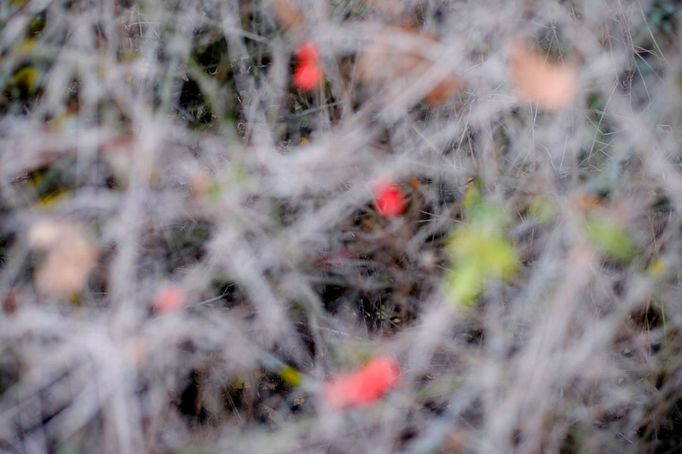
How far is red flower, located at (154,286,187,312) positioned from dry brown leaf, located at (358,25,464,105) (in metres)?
0.53

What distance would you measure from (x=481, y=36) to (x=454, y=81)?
0.29 feet

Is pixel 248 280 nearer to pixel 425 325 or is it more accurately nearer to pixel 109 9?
pixel 425 325

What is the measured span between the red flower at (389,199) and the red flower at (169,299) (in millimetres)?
394

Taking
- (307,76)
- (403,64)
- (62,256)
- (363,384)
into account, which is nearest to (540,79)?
(403,64)

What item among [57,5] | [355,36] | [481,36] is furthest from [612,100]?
[57,5]

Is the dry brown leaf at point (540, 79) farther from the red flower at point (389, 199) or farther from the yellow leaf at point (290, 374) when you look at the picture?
the yellow leaf at point (290, 374)

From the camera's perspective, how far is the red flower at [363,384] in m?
1.06

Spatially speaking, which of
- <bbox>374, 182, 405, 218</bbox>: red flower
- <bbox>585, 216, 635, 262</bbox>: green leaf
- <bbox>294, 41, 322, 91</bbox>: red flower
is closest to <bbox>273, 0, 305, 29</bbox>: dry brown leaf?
<bbox>294, 41, 322, 91</bbox>: red flower

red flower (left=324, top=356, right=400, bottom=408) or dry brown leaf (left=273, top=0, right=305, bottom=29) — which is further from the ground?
dry brown leaf (left=273, top=0, right=305, bottom=29)

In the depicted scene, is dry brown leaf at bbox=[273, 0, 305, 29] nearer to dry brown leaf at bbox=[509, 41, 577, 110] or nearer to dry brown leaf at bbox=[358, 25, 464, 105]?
dry brown leaf at bbox=[358, 25, 464, 105]

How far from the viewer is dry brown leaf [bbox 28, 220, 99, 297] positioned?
3.51 ft

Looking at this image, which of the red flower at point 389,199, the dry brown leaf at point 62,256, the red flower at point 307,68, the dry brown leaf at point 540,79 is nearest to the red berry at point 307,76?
the red flower at point 307,68

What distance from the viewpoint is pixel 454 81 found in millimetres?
1104

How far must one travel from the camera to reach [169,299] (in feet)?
3.59
